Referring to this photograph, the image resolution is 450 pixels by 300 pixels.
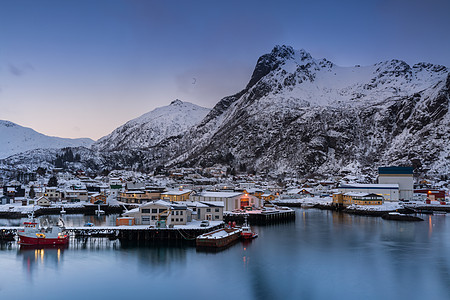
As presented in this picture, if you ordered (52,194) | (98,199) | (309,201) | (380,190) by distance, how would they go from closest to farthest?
(98,199) → (52,194) → (380,190) → (309,201)

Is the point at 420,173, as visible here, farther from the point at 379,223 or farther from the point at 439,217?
the point at 379,223

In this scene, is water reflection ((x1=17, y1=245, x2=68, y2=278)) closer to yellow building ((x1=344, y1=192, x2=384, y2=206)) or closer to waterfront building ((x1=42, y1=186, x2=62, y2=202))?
waterfront building ((x1=42, y1=186, x2=62, y2=202))

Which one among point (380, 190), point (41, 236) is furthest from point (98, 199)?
point (380, 190)

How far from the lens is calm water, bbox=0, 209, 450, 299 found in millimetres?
25844

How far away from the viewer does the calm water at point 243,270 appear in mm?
25844

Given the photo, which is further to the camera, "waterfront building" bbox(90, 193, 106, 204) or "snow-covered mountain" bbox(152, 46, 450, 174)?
"snow-covered mountain" bbox(152, 46, 450, 174)

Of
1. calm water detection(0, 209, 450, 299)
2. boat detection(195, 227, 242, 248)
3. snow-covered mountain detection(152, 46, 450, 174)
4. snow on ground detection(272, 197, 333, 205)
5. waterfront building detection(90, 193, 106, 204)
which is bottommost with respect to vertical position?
calm water detection(0, 209, 450, 299)

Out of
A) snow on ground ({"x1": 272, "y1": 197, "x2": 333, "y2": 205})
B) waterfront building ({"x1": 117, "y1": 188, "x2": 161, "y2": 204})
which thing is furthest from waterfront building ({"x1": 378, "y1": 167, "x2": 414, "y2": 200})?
waterfront building ({"x1": 117, "y1": 188, "x2": 161, "y2": 204})

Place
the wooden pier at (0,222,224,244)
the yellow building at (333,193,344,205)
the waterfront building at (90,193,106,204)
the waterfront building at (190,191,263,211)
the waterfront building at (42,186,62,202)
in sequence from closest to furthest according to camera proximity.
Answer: the wooden pier at (0,222,224,244)
the waterfront building at (190,191,263,211)
the waterfront building at (90,193,106,204)
the waterfront building at (42,186,62,202)
the yellow building at (333,193,344,205)

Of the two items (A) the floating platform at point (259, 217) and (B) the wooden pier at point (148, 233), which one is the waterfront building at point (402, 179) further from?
(B) the wooden pier at point (148, 233)

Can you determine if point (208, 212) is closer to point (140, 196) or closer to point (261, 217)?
point (261, 217)

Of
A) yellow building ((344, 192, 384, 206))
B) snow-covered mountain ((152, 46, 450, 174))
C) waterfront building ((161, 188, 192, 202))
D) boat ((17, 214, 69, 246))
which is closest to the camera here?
boat ((17, 214, 69, 246))

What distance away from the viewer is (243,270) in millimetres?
30141

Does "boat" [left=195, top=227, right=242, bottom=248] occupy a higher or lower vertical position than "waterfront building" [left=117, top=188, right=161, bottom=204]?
lower
